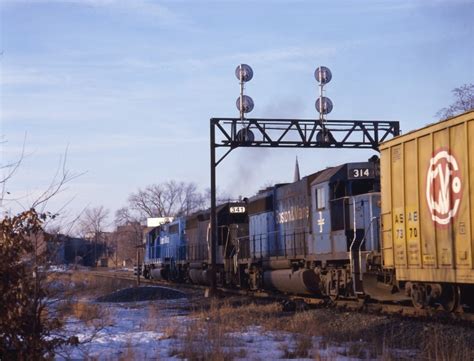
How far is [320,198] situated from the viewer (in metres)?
20.0

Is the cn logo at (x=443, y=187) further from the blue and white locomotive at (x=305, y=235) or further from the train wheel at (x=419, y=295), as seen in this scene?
the blue and white locomotive at (x=305, y=235)

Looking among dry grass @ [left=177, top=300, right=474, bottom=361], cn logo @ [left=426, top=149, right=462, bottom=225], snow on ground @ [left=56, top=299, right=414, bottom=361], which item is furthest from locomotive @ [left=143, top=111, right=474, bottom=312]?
snow on ground @ [left=56, top=299, right=414, bottom=361]

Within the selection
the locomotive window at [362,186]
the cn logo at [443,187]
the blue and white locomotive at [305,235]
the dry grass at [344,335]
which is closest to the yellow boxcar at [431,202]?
the cn logo at [443,187]

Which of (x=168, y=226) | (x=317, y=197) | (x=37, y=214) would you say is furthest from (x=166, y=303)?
(x=168, y=226)

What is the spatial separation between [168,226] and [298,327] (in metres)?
32.9

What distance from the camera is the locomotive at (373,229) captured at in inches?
464

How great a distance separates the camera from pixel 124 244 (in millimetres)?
119812

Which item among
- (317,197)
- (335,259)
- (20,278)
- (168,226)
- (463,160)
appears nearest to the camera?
(20,278)

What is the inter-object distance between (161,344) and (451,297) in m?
5.85

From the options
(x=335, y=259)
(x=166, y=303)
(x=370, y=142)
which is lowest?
(x=166, y=303)

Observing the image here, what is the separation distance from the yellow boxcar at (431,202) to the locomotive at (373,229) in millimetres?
19

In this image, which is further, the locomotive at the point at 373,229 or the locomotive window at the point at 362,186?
the locomotive window at the point at 362,186

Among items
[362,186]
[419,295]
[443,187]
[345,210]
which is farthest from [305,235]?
[443,187]

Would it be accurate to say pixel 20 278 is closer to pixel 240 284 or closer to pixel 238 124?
pixel 238 124
